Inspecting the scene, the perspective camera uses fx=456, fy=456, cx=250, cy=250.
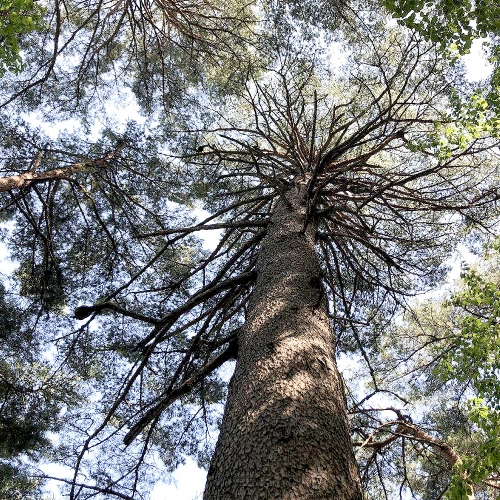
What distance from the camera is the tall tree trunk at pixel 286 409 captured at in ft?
5.13

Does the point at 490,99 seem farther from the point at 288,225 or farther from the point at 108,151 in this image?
the point at 108,151

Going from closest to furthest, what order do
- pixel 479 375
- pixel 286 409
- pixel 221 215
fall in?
pixel 286 409 < pixel 479 375 < pixel 221 215

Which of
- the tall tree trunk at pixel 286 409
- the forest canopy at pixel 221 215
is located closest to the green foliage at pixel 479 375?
the forest canopy at pixel 221 215

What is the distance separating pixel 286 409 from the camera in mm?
1865

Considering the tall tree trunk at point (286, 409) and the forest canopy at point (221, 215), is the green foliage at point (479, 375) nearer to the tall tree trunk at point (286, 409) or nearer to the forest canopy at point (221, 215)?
the forest canopy at point (221, 215)

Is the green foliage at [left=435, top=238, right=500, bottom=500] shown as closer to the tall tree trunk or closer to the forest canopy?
the forest canopy

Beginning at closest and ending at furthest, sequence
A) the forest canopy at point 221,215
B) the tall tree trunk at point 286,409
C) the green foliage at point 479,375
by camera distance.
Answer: the tall tree trunk at point 286,409
the green foliage at point 479,375
the forest canopy at point 221,215

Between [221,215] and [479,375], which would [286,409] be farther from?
[221,215]

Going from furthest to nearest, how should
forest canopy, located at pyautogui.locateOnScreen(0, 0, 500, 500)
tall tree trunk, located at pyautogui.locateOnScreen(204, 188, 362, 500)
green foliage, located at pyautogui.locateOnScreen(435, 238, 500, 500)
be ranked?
forest canopy, located at pyautogui.locateOnScreen(0, 0, 500, 500), green foliage, located at pyautogui.locateOnScreen(435, 238, 500, 500), tall tree trunk, located at pyautogui.locateOnScreen(204, 188, 362, 500)

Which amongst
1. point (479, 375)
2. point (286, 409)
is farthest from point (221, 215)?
point (286, 409)

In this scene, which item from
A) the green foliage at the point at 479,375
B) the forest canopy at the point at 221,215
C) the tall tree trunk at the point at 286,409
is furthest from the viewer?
the forest canopy at the point at 221,215

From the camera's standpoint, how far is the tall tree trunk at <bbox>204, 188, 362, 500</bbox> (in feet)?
5.13

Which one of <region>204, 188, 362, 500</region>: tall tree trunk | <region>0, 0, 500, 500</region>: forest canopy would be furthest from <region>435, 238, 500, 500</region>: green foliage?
<region>204, 188, 362, 500</region>: tall tree trunk

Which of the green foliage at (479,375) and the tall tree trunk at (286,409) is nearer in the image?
the tall tree trunk at (286,409)
